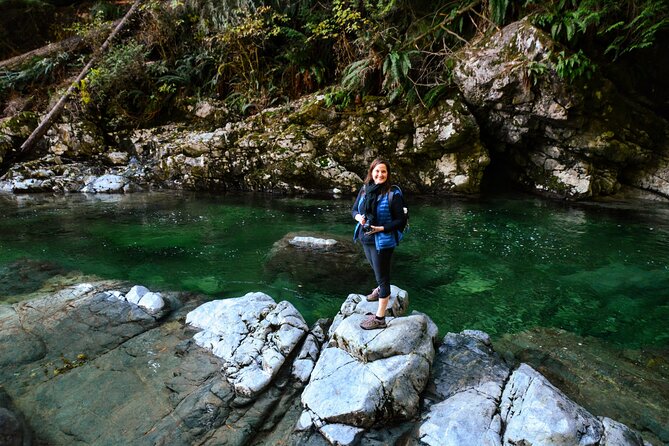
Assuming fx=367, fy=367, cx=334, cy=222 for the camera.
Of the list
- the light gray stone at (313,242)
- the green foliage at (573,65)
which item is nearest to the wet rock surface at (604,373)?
the light gray stone at (313,242)

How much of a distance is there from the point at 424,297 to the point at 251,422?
3228mm

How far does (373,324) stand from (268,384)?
1192mm

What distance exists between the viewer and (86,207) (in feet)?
35.1

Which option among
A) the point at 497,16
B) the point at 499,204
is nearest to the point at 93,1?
the point at 497,16

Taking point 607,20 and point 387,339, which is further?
point 607,20

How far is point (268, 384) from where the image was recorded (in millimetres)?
3613

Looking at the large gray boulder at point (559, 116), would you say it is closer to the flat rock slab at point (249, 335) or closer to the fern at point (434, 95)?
the fern at point (434, 95)

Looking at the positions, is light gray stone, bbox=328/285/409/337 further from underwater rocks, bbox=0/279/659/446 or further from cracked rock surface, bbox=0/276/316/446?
cracked rock surface, bbox=0/276/316/446

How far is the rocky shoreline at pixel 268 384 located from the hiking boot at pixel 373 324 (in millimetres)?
69

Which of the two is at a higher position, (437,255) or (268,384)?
(437,255)

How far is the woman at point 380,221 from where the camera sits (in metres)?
3.68

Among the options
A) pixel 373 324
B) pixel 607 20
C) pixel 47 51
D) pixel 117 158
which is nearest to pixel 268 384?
pixel 373 324

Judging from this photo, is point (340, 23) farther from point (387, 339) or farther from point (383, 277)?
point (387, 339)

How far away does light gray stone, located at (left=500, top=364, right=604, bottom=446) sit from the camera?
2682mm
